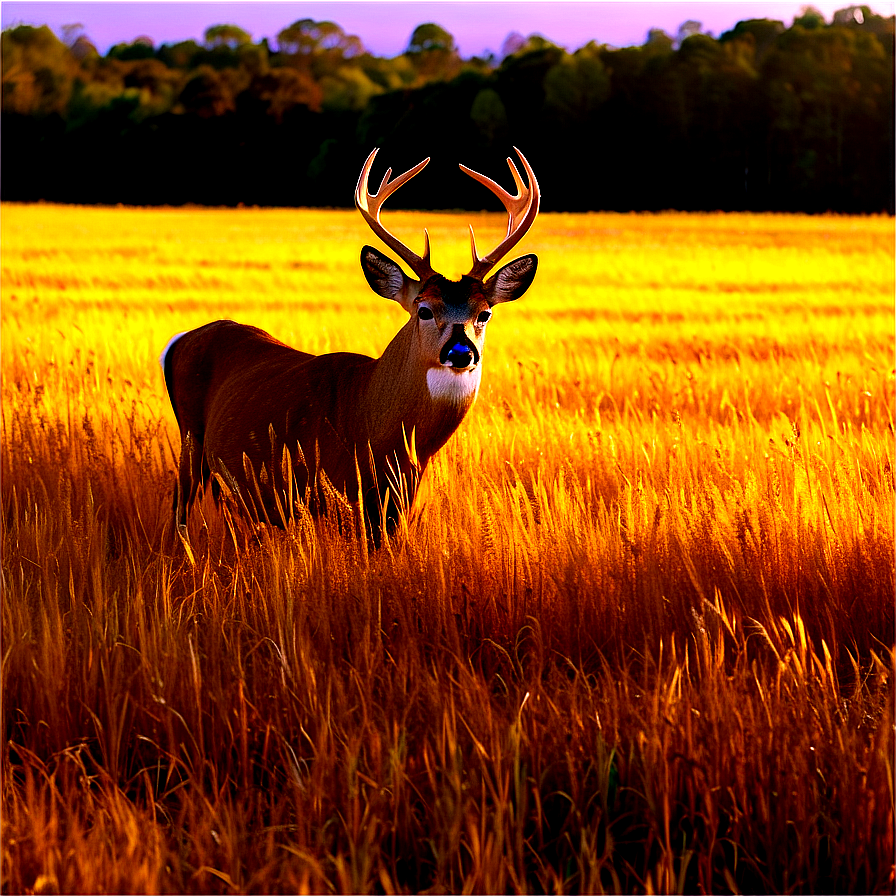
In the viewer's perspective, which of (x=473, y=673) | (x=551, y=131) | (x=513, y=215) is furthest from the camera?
(x=551, y=131)

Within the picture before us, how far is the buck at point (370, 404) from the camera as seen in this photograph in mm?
3660

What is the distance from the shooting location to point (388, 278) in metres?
3.96

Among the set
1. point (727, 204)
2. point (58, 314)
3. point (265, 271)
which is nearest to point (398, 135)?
point (727, 204)

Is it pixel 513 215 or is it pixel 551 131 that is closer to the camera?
pixel 513 215

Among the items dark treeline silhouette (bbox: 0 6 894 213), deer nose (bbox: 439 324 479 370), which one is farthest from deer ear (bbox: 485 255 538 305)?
dark treeline silhouette (bbox: 0 6 894 213)

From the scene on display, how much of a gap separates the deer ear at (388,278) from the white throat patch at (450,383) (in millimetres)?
337

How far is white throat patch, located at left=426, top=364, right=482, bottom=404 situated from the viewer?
3.63 metres

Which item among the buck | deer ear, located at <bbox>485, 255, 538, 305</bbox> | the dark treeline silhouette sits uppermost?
the dark treeline silhouette

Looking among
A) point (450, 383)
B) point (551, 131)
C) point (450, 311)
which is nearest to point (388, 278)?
point (450, 311)

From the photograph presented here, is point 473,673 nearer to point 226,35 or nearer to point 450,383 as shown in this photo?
point 450,383

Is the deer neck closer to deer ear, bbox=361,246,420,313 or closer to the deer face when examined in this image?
the deer face

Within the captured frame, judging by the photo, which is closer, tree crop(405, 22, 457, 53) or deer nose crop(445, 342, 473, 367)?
deer nose crop(445, 342, 473, 367)

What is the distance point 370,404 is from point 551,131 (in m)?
56.6

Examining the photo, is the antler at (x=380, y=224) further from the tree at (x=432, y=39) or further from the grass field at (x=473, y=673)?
the tree at (x=432, y=39)
